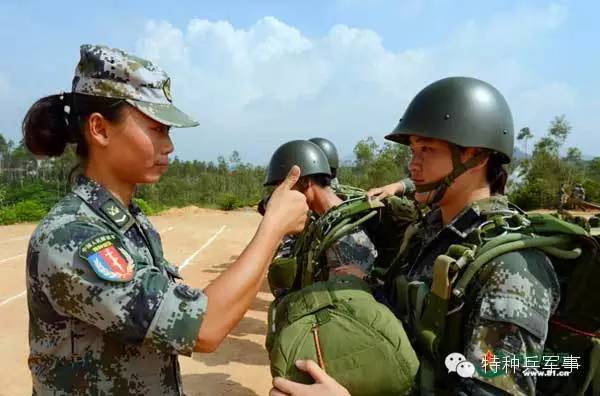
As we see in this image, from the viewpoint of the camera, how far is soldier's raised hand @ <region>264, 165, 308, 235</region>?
6.00 ft

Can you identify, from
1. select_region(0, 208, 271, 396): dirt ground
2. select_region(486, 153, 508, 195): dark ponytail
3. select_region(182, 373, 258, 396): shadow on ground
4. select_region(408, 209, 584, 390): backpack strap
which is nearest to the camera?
select_region(408, 209, 584, 390): backpack strap

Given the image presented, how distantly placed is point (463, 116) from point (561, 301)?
39.5 inches

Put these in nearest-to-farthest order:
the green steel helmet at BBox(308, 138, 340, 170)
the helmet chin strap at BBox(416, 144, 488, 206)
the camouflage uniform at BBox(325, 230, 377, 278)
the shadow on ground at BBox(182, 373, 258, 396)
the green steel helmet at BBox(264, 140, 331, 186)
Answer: the helmet chin strap at BBox(416, 144, 488, 206) → the camouflage uniform at BBox(325, 230, 377, 278) → the green steel helmet at BBox(264, 140, 331, 186) → the shadow on ground at BBox(182, 373, 258, 396) → the green steel helmet at BBox(308, 138, 340, 170)

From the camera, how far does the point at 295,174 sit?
199 cm

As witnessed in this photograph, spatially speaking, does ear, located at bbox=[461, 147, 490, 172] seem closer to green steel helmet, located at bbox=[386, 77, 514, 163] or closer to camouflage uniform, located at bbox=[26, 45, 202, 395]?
green steel helmet, located at bbox=[386, 77, 514, 163]

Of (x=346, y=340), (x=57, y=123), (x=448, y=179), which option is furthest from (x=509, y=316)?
(x=57, y=123)

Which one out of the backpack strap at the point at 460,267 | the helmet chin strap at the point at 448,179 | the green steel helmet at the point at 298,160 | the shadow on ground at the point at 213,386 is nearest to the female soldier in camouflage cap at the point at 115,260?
the backpack strap at the point at 460,267

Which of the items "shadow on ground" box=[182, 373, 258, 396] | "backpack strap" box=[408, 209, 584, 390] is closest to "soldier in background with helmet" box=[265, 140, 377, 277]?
"backpack strap" box=[408, 209, 584, 390]

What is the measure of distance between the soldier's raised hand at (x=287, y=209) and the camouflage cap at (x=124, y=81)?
46 centimetres

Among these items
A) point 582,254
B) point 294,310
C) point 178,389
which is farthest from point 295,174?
point 582,254

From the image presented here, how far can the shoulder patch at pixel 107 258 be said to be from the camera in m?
1.49

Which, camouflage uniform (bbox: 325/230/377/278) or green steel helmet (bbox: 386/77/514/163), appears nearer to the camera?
green steel helmet (bbox: 386/77/514/163)

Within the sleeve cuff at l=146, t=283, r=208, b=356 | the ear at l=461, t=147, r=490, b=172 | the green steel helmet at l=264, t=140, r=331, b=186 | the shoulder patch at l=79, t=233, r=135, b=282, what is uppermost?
the ear at l=461, t=147, r=490, b=172

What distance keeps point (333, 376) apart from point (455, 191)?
45.3 inches
